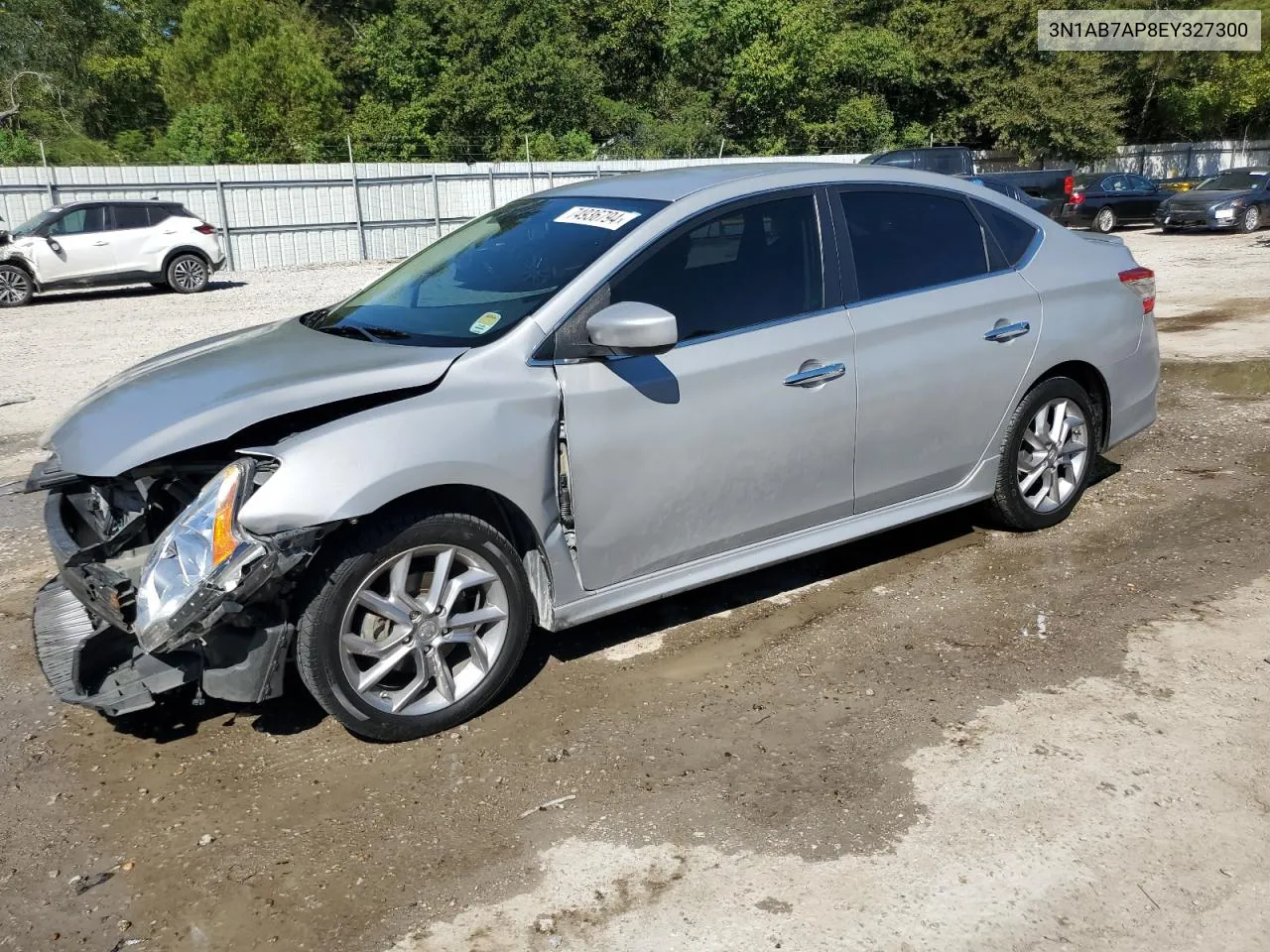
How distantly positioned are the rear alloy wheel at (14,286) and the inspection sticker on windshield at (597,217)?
1586 centimetres

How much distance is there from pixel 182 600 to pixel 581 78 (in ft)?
126

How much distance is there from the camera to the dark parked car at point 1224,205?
76.3 ft

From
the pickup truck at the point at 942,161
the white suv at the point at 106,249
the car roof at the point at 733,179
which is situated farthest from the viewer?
the pickup truck at the point at 942,161

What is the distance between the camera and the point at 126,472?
3.50 metres

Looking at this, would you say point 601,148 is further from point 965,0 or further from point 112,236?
point 112,236

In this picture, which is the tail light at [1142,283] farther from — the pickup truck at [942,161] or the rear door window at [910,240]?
the pickup truck at [942,161]

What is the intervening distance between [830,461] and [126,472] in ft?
8.22

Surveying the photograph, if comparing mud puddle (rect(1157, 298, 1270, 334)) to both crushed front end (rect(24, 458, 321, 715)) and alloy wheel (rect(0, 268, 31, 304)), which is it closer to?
crushed front end (rect(24, 458, 321, 715))

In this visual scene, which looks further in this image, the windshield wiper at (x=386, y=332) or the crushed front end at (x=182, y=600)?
the windshield wiper at (x=386, y=332)

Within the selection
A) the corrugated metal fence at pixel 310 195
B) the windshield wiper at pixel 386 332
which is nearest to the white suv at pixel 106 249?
the corrugated metal fence at pixel 310 195

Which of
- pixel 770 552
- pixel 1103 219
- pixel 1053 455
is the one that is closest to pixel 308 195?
pixel 1103 219

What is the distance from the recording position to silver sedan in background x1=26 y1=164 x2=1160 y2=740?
3371mm

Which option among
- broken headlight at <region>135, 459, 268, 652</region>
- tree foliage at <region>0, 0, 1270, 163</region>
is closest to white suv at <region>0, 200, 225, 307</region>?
tree foliage at <region>0, 0, 1270, 163</region>

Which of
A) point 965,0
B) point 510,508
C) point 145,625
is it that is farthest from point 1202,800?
point 965,0
